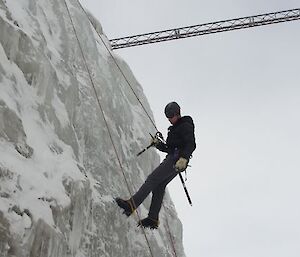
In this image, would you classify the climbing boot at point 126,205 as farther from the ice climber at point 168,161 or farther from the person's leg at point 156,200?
the person's leg at point 156,200

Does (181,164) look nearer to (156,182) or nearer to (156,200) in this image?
(156,182)

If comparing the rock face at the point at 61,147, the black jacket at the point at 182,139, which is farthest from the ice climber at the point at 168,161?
the rock face at the point at 61,147

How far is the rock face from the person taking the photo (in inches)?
279

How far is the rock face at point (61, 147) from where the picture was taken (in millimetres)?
7078

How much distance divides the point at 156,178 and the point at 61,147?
1.84 metres

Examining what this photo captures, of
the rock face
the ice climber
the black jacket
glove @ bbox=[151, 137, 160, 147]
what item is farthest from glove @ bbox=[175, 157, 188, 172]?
the rock face

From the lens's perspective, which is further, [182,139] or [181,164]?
[182,139]

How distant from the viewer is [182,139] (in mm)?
9156

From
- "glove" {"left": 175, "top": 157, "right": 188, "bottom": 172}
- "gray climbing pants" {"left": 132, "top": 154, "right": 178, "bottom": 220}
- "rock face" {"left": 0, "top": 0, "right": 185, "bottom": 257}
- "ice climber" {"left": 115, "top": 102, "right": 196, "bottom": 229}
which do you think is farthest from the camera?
"gray climbing pants" {"left": 132, "top": 154, "right": 178, "bottom": 220}

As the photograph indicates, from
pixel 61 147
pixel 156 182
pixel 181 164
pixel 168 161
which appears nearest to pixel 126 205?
pixel 156 182

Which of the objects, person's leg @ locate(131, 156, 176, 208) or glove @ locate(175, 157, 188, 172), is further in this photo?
person's leg @ locate(131, 156, 176, 208)

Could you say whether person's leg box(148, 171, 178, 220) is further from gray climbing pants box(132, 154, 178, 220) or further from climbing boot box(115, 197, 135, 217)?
climbing boot box(115, 197, 135, 217)

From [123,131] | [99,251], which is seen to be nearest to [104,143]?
[123,131]

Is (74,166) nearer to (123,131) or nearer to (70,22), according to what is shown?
(123,131)
